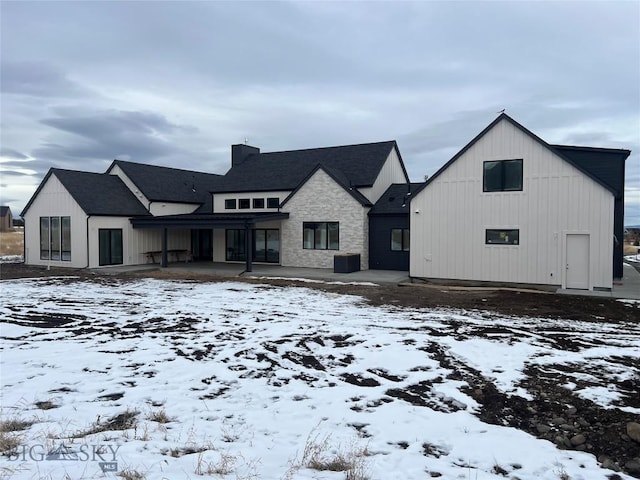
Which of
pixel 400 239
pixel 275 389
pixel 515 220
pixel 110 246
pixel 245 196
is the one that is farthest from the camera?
pixel 245 196

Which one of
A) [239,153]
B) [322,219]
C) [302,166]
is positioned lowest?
[322,219]

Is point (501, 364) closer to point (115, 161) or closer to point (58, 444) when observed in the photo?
point (58, 444)

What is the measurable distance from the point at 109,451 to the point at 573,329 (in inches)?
378

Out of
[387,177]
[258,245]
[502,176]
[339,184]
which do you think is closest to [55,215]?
[258,245]

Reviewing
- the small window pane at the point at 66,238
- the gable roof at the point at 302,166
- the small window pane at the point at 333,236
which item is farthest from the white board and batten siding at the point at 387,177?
the small window pane at the point at 66,238

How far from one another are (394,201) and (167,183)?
51.2 ft

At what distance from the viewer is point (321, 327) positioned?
1050 cm

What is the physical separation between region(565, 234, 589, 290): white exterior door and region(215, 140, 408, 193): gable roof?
1047 centimetres

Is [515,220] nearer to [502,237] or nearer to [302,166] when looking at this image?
[502,237]

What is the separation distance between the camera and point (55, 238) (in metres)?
25.6

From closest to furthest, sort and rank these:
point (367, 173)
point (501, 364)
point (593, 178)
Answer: point (501, 364), point (593, 178), point (367, 173)

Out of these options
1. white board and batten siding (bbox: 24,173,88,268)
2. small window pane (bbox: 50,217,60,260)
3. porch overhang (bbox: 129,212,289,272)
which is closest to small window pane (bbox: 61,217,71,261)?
white board and batten siding (bbox: 24,173,88,268)

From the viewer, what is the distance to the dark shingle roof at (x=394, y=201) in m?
22.8

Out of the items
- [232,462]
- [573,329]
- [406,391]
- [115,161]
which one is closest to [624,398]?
[406,391]
